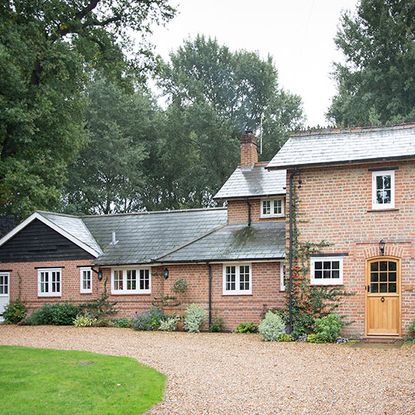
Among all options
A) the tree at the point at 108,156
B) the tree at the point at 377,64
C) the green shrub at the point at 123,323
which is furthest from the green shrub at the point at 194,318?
the tree at the point at 108,156

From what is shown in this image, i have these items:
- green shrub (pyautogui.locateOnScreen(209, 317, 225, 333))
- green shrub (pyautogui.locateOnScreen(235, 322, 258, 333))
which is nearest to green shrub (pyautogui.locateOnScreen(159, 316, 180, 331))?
green shrub (pyautogui.locateOnScreen(209, 317, 225, 333))

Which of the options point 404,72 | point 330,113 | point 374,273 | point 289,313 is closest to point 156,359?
point 289,313

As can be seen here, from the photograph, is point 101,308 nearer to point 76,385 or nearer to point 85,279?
point 85,279

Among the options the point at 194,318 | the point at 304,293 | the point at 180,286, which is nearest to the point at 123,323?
the point at 180,286

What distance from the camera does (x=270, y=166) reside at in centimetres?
2277

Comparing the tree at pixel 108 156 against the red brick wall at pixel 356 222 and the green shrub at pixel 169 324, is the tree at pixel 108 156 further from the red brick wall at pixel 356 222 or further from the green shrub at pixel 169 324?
the red brick wall at pixel 356 222

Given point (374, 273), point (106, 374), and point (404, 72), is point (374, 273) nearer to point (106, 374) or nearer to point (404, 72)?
point (106, 374)

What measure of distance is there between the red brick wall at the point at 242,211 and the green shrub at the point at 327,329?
7.92 metres

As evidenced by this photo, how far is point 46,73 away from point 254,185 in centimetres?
1154

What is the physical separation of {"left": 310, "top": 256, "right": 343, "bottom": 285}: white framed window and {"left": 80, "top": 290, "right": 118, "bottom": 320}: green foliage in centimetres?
1083

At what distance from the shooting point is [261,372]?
50.4 ft

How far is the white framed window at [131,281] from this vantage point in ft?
96.7

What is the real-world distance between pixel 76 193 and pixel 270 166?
102ft

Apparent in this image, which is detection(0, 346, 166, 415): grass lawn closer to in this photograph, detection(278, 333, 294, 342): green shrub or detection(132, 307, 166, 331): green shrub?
detection(278, 333, 294, 342): green shrub
